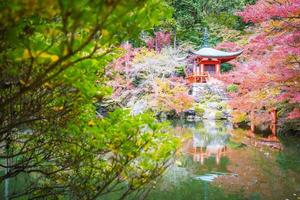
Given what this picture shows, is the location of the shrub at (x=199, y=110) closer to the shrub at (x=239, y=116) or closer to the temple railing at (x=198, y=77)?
the temple railing at (x=198, y=77)

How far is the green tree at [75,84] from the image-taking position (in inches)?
52.3

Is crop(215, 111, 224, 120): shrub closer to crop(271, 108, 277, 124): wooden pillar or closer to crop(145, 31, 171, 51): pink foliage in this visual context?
crop(145, 31, 171, 51): pink foliage

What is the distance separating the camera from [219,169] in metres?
9.32

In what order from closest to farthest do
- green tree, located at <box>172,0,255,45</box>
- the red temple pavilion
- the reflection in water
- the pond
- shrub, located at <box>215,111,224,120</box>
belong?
the pond, the reflection in water, shrub, located at <box>215,111,224,120</box>, the red temple pavilion, green tree, located at <box>172,0,255,45</box>

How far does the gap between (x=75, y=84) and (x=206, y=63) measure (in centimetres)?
2553

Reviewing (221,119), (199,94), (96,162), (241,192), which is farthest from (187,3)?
(96,162)

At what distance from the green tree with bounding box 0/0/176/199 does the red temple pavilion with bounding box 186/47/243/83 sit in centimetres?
2240

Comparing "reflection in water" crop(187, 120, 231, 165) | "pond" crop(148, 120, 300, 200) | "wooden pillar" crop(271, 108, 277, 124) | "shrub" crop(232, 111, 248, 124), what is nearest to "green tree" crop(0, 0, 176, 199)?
"pond" crop(148, 120, 300, 200)

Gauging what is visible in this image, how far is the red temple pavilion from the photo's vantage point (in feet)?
83.6

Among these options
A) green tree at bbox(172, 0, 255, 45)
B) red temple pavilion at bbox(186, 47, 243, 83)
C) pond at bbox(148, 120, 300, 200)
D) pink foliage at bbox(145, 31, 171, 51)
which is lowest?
pond at bbox(148, 120, 300, 200)

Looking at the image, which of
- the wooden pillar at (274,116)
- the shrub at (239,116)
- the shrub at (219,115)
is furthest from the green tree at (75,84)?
the shrub at (219,115)

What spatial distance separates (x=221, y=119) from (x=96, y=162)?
789 inches

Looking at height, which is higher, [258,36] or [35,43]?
[258,36]

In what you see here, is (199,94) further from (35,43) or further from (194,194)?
(35,43)
